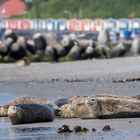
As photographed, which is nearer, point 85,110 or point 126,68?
point 85,110

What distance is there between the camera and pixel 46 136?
329 inches

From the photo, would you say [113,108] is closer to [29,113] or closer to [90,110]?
[90,110]

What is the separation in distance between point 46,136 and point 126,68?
1082 centimetres

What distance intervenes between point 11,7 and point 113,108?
5085 centimetres

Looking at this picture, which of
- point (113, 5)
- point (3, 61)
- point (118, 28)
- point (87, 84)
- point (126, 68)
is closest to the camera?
point (87, 84)

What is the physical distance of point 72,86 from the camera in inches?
608

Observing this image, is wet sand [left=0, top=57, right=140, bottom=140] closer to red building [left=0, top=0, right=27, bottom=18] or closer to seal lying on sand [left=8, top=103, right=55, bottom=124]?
seal lying on sand [left=8, top=103, right=55, bottom=124]

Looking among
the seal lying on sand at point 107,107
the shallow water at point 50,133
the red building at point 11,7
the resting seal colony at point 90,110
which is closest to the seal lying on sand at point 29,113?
the resting seal colony at point 90,110

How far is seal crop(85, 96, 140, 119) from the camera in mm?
9547

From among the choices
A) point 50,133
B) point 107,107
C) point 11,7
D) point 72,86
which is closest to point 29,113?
point 107,107

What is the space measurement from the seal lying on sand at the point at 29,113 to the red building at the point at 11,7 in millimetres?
44920

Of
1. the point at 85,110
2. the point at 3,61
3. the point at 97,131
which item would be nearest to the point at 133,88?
the point at 85,110

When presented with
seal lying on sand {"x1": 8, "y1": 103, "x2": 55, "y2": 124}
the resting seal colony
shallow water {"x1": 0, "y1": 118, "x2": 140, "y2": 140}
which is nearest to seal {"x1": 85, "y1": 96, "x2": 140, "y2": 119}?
the resting seal colony

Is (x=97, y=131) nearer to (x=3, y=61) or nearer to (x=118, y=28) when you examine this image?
(x=3, y=61)
